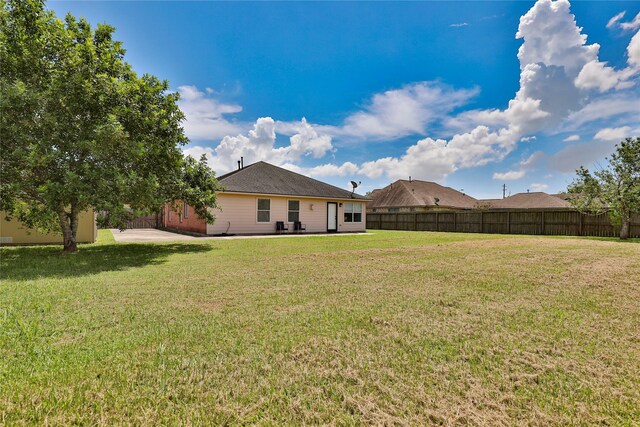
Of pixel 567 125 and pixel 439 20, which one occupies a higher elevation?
pixel 439 20

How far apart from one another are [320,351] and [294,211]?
16.4 m

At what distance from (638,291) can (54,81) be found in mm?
13119

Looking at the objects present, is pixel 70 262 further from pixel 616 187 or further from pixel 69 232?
pixel 616 187

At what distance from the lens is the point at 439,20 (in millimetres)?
11750

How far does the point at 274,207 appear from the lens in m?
18.2

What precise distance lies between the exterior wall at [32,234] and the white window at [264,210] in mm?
7928

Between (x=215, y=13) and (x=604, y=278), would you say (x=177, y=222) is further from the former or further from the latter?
(x=604, y=278)

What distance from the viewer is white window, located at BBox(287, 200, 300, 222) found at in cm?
1886

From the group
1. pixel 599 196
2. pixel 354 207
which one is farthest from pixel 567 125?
pixel 354 207

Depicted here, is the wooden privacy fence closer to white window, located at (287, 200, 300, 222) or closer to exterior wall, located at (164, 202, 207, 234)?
white window, located at (287, 200, 300, 222)

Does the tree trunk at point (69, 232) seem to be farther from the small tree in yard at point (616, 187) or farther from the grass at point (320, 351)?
the small tree in yard at point (616, 187)

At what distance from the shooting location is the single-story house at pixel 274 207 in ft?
54.7

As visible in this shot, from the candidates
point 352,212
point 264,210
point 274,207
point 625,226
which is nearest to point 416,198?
point 352,212

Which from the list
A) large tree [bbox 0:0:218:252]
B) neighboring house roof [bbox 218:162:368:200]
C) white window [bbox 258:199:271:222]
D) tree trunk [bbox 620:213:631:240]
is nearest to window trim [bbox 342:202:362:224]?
neighboring house roof [bbox 218:162:368:200]
